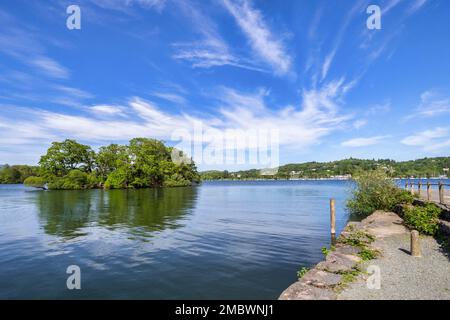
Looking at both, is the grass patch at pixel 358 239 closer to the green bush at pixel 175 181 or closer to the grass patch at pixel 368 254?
the grass patch at pixel 368 254

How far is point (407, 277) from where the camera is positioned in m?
8.58

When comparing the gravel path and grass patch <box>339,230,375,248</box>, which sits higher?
the gravel path

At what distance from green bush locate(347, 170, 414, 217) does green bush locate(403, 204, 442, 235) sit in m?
6.56

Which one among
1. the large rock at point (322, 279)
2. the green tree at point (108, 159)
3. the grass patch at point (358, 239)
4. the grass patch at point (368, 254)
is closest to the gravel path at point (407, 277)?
the grass patch at point (368, 254)

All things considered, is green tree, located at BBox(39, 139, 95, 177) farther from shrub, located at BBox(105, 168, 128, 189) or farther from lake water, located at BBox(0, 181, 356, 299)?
lake water, located at BBox(0, 181, 356, 299)

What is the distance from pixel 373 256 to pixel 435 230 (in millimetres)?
6365

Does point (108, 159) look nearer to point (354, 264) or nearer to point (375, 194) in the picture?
point (375, 194)

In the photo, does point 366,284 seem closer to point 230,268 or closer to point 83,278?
point 230,268

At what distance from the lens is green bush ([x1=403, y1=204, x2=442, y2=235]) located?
14980 mm

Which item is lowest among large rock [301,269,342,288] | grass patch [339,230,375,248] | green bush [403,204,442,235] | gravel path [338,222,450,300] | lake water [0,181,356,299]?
lake water [0,181,356,299]

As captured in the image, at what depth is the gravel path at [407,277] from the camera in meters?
7.28

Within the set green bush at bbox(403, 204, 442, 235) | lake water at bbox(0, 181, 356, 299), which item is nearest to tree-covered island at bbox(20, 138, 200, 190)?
lake water at bbox(0, 181, 356, 299)

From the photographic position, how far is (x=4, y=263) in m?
13.4

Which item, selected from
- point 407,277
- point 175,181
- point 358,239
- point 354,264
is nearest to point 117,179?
point 175,181
